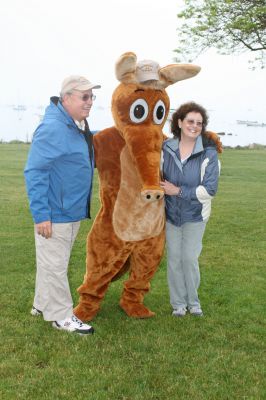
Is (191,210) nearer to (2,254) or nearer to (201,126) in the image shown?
(201,126)

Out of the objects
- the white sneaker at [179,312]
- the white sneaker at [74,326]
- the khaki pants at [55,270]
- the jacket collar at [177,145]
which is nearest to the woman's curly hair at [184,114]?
the jacket collar at [177,145]

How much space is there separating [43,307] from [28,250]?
9.89ft

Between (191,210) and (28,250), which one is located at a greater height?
(191,210)

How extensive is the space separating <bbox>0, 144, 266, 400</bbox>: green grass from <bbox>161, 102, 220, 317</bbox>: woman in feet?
1.95

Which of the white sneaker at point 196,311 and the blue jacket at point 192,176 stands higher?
the blue jacket at point 192,176

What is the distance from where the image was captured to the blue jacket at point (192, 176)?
466 cm

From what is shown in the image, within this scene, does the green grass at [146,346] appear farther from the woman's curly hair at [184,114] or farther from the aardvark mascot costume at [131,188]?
the woman's curly hair at [184,114]

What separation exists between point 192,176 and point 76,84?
123 cm

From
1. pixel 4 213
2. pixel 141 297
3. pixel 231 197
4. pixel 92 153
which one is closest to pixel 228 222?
pixel 231 197

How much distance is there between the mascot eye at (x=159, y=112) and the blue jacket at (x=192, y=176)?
0.84 ft

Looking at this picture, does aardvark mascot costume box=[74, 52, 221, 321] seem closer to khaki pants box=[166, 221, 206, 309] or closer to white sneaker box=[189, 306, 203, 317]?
khaki pants box=[166, 221, 206, 309]

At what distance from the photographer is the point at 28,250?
7602 millimetres

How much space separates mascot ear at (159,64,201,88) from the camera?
4.58 meters

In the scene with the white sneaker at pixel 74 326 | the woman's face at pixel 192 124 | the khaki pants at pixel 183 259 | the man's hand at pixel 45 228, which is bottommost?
the white sneaker at pixel 74 326
